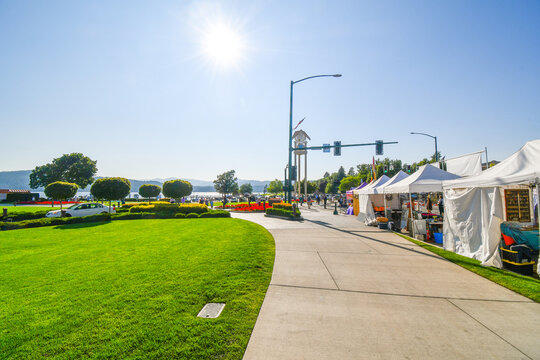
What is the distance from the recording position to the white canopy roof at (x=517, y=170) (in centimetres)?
588

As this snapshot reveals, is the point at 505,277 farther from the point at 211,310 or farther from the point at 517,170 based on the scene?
the point at 211,310

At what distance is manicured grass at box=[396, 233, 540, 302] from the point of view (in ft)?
16.1

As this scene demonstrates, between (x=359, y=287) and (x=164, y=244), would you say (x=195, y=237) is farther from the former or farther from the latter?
(x=359, y=287)

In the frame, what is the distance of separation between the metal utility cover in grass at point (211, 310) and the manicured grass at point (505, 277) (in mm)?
6023

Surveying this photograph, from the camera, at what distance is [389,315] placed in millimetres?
3947

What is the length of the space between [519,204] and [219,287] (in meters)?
9.90

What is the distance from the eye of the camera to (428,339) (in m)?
3.28

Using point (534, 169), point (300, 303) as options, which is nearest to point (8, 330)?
point (300, 303)

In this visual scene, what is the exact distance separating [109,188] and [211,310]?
2354 centimetres

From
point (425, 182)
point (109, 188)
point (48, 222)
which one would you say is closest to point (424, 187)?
point (425, 182)

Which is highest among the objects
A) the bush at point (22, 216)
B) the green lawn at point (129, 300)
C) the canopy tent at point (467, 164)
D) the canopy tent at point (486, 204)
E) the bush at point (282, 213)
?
the canopy tent at point (467, 164)

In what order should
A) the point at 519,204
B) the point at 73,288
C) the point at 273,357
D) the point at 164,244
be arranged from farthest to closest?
the point at 164,244 → the point at 519,204 → the point at 73,288 → the point at 273,357

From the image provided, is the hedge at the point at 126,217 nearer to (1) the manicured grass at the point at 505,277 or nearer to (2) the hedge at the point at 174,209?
(2) the hedge at the point at 174,209

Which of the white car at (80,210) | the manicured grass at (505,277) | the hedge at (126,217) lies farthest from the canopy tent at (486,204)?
the white car at (80,210)
